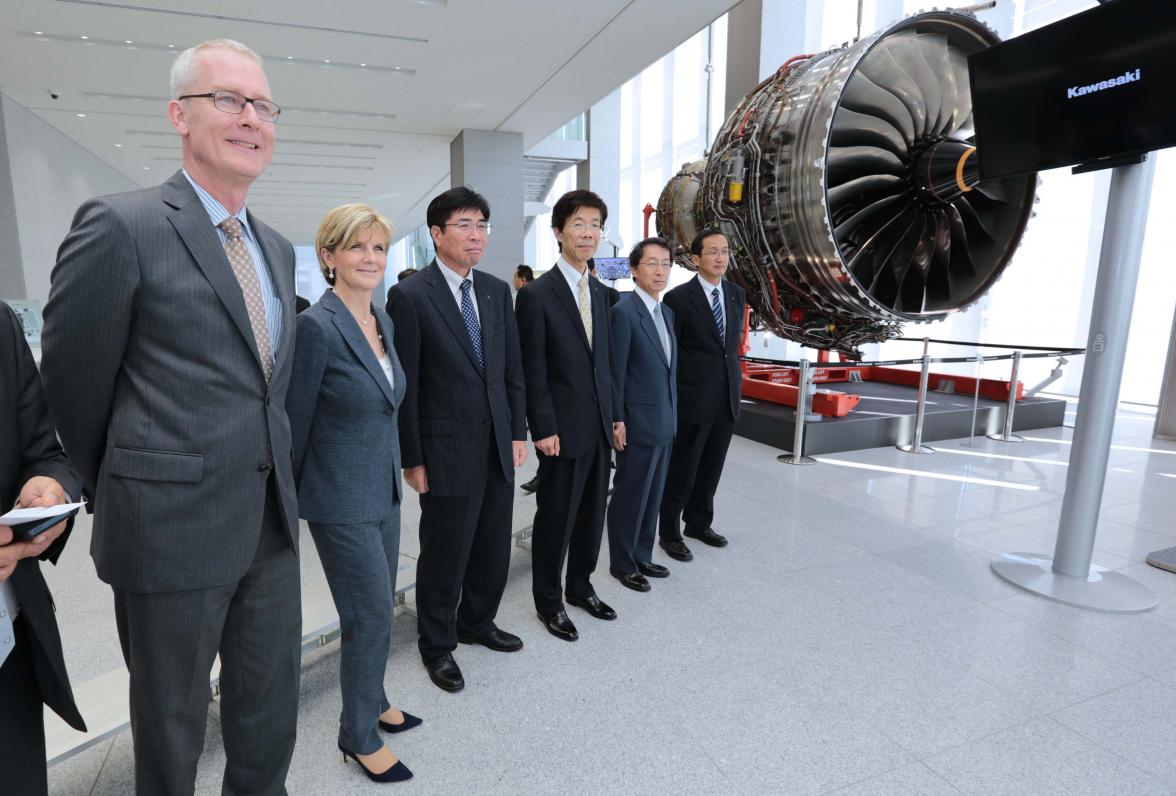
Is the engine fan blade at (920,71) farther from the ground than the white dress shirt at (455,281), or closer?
farther from the ground

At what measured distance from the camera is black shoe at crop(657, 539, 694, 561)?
3.08 metres

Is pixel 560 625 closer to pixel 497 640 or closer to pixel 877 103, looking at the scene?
pixel 497 640

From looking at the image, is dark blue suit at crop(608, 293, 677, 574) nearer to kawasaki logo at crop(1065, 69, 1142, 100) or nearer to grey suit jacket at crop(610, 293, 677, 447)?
grey suit jacket at crop(610, 293, 677, 447)

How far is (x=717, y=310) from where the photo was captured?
3.02 meters

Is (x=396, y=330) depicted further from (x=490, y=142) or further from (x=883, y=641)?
(x=490, y=142)

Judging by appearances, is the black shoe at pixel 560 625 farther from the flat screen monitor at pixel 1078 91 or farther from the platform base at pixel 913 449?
the platform base at pixel 913 449

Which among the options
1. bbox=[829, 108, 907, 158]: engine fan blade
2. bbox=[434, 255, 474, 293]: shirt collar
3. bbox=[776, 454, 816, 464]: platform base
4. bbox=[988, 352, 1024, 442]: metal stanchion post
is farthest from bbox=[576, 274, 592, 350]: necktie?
bbox=[988, 352, 1024, 442]: metal stanchion post

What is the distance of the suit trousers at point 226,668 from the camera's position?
1.11 m

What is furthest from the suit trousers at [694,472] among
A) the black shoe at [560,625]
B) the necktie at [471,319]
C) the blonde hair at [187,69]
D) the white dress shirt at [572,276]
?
the blonde hair at [187,69]

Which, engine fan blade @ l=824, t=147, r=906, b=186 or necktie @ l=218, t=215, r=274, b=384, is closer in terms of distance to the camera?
necktie @ l=218, t=215, r=274, b=384

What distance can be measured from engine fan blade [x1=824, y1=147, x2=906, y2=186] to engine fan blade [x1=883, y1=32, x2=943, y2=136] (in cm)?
21

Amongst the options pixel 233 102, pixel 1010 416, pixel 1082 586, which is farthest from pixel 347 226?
pixel 1010 416

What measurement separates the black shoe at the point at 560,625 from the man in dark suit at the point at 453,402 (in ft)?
1.39

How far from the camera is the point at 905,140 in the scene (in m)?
2.60
